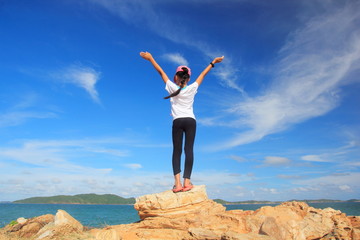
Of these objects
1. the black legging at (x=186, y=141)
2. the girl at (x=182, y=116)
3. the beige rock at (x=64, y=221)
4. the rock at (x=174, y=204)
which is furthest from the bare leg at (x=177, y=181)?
the beige rock at (x=64, y=221)

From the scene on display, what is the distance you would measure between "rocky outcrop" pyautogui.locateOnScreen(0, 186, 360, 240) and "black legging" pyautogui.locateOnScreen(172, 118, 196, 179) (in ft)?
2.75

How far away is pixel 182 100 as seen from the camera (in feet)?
25.0

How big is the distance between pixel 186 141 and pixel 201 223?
2224 mm

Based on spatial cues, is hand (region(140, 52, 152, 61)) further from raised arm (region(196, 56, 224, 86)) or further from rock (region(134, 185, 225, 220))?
rock (region(134, 185, 225, 220))

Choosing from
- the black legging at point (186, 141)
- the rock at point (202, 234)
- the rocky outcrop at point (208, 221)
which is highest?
the black legging at point (186, 141)

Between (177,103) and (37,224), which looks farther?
(37,224)

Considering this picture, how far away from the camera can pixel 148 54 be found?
7.71 m

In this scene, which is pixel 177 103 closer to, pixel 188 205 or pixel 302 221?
pixel 188 205

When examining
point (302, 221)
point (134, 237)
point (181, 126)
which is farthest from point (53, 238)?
point (302, 221)

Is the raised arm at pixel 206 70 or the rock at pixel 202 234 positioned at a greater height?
the raised arm at pixel 206 70

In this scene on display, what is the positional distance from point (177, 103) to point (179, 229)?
3.40 metres

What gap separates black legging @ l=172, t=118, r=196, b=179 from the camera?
756 centimetres

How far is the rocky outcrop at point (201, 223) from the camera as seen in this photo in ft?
20.8

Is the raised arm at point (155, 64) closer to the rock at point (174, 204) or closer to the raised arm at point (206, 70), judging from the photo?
the raised arm at point (206, 70)
